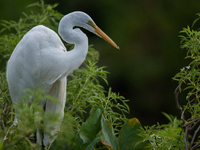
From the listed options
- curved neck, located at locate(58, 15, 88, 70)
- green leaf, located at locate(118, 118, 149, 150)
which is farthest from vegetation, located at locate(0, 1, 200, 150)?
curved neck, located at locate(58, 15, 88, 70)

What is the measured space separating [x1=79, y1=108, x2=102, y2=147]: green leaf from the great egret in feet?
0.55

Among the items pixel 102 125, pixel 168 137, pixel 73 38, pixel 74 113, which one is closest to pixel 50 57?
pixel 73 38

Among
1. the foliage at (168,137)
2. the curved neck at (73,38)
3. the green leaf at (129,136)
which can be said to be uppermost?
the curved neck at (73,38)

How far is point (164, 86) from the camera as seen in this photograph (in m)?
5.11

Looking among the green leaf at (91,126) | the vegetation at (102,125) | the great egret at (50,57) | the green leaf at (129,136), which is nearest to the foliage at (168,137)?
the vegetation at (102,125)

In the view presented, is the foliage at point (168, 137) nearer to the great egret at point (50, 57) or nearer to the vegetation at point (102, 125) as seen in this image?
the vegetation at point (102, 125)

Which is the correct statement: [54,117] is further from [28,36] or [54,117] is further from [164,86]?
[164,86]

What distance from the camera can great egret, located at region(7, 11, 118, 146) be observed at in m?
1.62

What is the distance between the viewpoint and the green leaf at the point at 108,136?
4.54 feet

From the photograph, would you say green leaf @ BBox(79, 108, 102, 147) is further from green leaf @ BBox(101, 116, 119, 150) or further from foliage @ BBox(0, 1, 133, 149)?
green leaf @ BBox(101, 116, 119, 150)

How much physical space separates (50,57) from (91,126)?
435 mm

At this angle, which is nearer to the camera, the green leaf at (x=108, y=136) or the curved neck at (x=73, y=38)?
the green leaf at (x=108, y=136)

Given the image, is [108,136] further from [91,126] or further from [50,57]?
[50,57]

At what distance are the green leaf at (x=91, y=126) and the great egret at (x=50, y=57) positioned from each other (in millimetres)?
168
